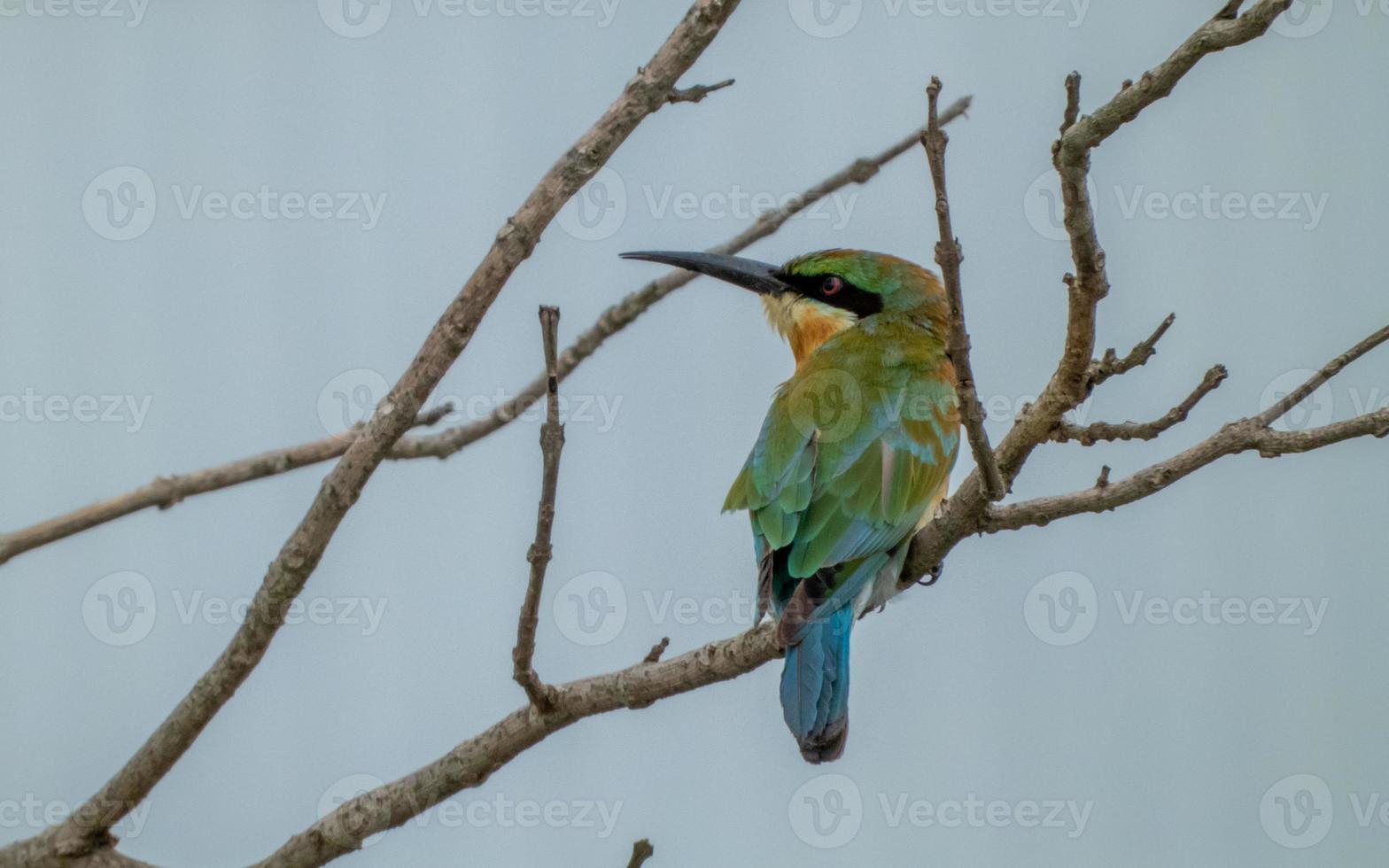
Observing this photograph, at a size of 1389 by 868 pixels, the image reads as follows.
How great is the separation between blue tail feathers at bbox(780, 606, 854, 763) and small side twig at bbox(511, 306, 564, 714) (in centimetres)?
104

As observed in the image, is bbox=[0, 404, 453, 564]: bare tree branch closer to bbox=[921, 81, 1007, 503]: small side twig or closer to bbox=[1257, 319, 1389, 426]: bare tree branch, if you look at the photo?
bbox=[921, 81, 1007, 503]: small side twig

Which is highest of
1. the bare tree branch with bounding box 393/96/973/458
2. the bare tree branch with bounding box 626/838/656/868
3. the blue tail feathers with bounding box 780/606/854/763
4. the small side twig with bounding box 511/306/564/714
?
the bare tree branch with bounding box 393/96/973/458

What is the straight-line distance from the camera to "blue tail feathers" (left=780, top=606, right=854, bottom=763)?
155 inches

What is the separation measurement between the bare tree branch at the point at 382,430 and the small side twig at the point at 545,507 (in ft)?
1.16

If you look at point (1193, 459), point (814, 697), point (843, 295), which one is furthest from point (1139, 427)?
point (843, 295)

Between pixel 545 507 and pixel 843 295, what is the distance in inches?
116

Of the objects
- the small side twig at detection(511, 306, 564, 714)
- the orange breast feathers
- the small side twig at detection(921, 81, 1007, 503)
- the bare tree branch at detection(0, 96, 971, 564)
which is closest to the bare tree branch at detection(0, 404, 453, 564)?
the bare tree branch at detection(0, 96, 971, 564)

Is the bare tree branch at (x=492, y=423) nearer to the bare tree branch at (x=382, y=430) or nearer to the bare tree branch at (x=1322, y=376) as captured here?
the bare tree branch at (x=382, y=430)

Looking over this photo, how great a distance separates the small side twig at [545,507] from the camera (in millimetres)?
2713

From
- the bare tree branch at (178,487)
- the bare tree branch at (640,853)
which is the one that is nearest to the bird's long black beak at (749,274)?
the bare tree branch at (178,487)

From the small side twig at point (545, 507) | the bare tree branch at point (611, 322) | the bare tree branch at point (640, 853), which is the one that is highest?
the bare tree branch at point (611, 322)

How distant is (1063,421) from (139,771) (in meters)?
2.36

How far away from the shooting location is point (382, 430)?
10.3 ft

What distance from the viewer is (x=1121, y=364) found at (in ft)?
10.4
